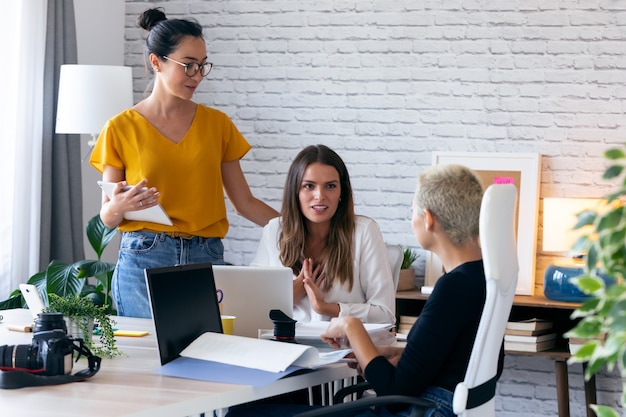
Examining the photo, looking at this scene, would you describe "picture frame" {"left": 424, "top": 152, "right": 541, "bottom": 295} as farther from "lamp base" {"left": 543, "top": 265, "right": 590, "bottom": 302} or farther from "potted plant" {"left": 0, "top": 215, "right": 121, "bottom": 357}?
"potted plant" {"left": 0, "top": 215, "right": 121, "bottom": 357}

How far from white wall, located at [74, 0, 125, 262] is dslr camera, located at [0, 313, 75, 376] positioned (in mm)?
3214

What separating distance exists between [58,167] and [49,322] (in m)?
2.78

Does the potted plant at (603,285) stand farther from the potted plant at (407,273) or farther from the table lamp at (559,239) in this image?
the potted plant at (407,273)

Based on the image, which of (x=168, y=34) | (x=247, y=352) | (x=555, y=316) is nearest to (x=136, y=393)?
(x=247, y=352)

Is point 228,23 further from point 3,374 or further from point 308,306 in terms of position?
point 3,374

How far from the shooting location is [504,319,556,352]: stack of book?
4.23m

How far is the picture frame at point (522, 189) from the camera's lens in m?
4.55

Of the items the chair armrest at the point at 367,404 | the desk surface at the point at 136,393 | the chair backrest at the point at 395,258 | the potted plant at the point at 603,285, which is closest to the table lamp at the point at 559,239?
the chair backrest at the point at 395,258

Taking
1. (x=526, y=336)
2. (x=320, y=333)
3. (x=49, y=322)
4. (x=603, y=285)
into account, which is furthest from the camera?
(x=526, y=336)

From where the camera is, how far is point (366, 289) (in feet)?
9.86

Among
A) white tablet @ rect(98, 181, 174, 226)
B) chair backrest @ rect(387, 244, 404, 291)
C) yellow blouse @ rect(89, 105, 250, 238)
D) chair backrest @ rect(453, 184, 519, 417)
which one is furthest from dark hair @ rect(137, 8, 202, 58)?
chair backrest @ rect(453, 184, 519, 417)

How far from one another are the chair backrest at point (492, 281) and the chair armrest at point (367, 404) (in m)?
0.08

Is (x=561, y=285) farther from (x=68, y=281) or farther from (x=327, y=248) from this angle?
(x=68, y=281)

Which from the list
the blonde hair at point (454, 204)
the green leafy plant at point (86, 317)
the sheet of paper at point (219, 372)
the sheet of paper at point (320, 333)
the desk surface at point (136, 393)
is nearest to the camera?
the desk surface at point (136, 393)
